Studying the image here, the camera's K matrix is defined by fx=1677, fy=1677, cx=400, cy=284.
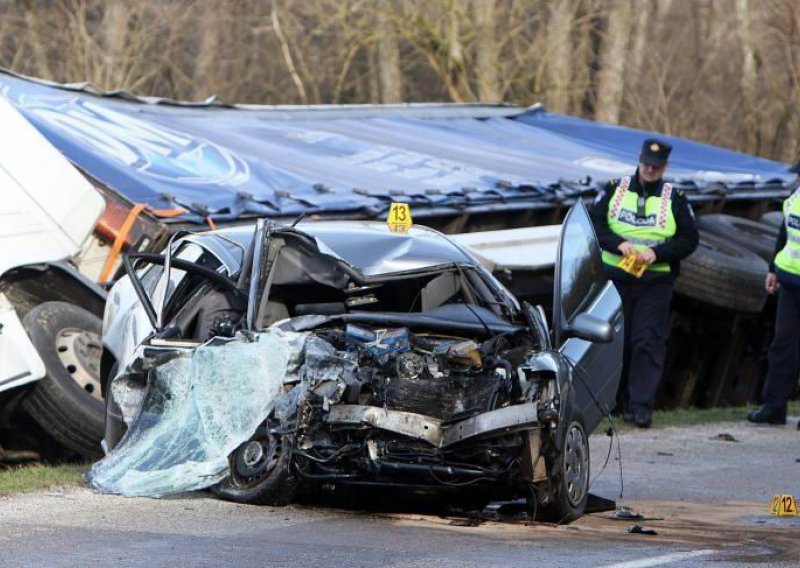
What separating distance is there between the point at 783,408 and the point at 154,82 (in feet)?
62.9

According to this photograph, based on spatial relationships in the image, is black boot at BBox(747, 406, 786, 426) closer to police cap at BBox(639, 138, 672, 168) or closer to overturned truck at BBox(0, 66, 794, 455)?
overturned truck at BBox(0, 66, 794, 455)

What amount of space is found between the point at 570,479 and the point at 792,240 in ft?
17.8

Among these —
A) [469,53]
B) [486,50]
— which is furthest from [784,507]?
[469,53]

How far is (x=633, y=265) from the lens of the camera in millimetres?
12172

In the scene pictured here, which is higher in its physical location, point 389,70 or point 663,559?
point 389,70

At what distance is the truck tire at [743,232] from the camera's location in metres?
16.4

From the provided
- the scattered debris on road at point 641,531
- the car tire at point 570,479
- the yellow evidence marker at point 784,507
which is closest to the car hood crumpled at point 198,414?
the car tire at point 570,479

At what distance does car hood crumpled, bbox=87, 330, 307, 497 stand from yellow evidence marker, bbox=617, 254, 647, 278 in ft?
15.9

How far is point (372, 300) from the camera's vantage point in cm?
884

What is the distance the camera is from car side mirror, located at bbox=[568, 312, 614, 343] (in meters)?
7.92

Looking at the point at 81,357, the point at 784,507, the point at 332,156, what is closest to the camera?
the point at 784,507

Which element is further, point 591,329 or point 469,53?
point 469,53

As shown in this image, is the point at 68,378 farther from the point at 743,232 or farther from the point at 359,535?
the point at 743,232

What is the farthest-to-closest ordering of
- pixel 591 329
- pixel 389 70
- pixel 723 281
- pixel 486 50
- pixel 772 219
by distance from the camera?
pixel 389 70
pixel 486 50
pixel 772 219
pixel 723 281
pixel 591 329
